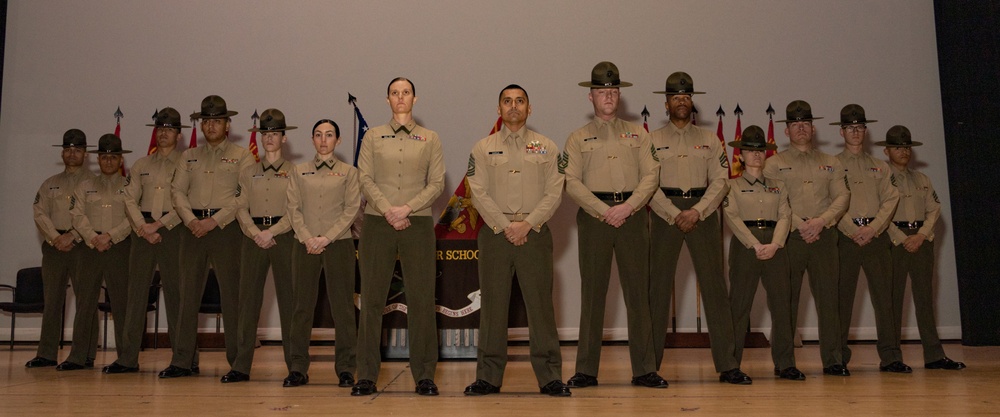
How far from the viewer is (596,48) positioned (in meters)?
8.83

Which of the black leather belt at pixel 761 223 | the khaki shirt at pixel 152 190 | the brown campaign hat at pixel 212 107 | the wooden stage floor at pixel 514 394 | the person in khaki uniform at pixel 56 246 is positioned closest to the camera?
the wooden stage floor at pixel 514 394

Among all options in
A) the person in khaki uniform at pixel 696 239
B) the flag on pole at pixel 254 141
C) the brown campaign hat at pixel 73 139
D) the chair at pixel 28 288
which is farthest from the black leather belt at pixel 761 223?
the chair at pixel 28 288

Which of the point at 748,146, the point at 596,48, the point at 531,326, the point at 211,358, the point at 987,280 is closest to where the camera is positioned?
the point at 531,326

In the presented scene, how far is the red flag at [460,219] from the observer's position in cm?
706

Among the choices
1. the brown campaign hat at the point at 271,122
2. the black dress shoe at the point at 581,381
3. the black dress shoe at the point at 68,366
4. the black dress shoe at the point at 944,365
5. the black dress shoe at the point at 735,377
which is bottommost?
the black dress shoe at the point at 944,365

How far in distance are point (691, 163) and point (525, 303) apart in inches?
56.3

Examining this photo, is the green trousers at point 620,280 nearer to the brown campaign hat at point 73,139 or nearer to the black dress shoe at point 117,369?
the black dress shoe at point 117,369

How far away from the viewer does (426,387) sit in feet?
14.8

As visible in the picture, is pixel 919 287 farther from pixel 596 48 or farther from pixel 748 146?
pixel 596 48

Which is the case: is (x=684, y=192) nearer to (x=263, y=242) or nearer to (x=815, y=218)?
(x=815, y=218)

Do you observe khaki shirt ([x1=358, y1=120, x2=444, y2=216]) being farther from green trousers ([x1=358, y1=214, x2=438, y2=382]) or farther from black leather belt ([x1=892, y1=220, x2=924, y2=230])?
black leather belt ([x1=892, y1=220, x2=924, y2=230])

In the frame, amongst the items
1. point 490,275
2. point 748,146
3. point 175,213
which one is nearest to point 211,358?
point 175,213

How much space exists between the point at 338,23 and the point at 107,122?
2.53 metres

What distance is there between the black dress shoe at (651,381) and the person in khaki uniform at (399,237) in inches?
44.6
